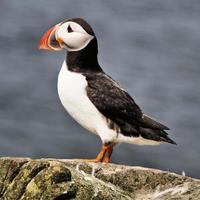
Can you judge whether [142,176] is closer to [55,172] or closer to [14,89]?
[55,172]

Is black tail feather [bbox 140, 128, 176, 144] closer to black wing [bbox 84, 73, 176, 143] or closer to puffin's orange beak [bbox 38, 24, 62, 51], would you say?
black wing [bbox 84, 73, 176, 143]

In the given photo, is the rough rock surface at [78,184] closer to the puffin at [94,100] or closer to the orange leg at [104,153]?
the orange leg at [104,153]

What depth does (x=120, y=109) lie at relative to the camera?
1302 centimetres

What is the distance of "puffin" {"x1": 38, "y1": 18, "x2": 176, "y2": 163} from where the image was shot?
13.0 meters

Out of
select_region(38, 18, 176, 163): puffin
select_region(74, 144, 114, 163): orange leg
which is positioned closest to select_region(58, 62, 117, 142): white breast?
select_region(38, 18, 176, 163): puffin

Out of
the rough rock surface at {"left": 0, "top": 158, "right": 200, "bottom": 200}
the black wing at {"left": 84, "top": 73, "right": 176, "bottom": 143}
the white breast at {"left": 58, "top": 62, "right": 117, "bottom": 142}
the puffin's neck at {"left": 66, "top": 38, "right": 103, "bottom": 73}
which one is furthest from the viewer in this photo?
the puffin's neck at {"left": 66, "top": 38, "right": 103, "bottom": 73}

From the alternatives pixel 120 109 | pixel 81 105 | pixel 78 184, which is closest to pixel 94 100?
pixel 81 105

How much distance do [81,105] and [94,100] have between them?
169 millimetres

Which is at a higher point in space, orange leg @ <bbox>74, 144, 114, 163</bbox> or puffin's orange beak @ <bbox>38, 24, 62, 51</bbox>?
puffin's orange beak @ <bbox>38, 24, 62, 51</bbox>

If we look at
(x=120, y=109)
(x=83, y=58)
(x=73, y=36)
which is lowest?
(x=120, y=109)

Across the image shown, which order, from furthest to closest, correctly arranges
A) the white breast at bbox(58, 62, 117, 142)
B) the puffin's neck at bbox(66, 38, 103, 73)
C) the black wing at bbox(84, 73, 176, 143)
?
the puffin's neck at bbox(66, 38, 103, 73), the black wing at bbox(84, 73, 176, 143), the white breast at bbox(58, 62, 117, 142)

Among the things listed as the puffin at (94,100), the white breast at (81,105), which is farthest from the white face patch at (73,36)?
the white breast at (81,105)

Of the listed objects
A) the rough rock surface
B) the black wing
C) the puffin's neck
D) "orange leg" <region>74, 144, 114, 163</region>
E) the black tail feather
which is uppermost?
the puffin's neck

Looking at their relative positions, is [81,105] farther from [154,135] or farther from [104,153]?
[154,135]
